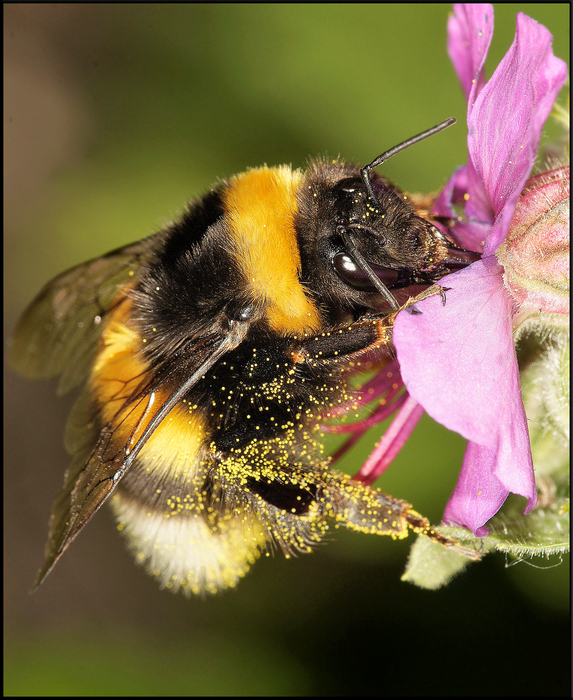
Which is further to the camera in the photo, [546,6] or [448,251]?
[546,6]

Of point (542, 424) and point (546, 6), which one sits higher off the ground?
point (546, 6)

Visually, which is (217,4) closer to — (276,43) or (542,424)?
(276,43)

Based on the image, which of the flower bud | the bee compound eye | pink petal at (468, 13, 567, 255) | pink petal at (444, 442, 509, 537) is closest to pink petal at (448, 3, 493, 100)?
pink petal at (468, 13, 567, 255)

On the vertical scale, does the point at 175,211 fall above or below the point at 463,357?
above

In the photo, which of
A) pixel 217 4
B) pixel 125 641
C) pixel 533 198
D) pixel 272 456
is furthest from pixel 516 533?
pixel 217 4

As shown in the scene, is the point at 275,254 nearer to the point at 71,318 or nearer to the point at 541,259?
the point at 541,259

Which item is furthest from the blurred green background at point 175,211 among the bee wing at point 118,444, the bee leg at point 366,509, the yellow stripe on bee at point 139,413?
the bee wing at point 118,444

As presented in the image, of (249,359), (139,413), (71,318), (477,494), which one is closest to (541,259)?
(477,494)
